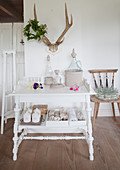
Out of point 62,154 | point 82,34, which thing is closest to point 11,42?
point 82,34

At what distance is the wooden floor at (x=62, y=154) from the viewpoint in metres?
1.55

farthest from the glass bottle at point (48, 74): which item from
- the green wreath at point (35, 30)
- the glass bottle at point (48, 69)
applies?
the green wreath at point (35, 30)

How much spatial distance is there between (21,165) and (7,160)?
0.66ft

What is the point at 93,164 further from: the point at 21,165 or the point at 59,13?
the point at 59,13

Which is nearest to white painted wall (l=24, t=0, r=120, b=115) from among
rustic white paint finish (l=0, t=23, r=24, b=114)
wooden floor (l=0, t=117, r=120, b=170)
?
rustic white paint finish (l=0, t=23, r=24, b=114)

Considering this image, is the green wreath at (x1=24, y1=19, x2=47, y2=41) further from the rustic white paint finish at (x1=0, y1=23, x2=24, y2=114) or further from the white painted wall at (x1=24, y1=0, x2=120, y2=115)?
the rustic white paint finish at (x1=0, y1=23, x2=24, y2=114)

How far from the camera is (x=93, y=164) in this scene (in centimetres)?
157

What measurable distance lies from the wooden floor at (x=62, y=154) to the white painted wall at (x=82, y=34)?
1005 millimetres

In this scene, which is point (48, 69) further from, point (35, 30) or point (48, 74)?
point (35, 30)

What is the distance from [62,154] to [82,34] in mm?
2094

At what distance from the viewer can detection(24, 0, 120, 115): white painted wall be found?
242 centimetres

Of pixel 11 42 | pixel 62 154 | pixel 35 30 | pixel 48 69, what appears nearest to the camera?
pixel 62 154

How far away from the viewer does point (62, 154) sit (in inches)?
68.8

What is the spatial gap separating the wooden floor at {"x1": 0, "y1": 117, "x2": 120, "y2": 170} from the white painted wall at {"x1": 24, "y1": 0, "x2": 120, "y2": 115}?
1.01 m
